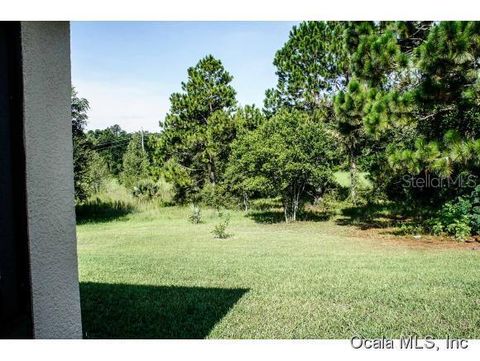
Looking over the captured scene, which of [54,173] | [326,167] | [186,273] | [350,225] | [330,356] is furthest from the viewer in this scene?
[326,167]

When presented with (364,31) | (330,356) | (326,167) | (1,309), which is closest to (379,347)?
(330,356)

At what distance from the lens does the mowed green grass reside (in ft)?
11.2

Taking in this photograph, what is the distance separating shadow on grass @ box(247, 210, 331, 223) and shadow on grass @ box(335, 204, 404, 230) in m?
0.63

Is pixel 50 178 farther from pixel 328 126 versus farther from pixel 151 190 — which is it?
pixel 151 190

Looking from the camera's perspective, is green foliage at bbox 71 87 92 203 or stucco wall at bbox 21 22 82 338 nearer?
stucco wall at bbox 21 22 82 338

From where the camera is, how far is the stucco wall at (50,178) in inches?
86.0

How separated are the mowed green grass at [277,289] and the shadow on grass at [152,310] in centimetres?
1

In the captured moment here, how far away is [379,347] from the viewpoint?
9.87ft

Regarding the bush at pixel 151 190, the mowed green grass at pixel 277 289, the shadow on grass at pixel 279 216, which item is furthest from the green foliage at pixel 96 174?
the mowed green grass at pixel 277 289

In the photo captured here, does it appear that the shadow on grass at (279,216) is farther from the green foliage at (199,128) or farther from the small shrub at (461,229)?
the small shrub at (461,229)
